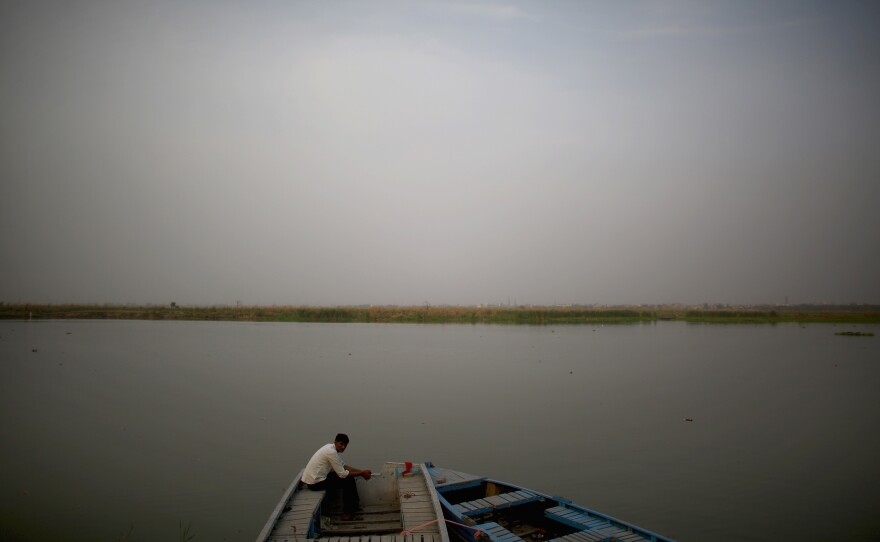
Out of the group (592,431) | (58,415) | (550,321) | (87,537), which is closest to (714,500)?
(592,431)

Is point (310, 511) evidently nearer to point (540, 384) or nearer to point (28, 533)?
point (28, 533)

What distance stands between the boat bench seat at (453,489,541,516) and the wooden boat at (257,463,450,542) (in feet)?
1.43

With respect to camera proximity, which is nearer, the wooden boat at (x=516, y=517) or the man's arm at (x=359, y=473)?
the wooden boat at (x=516, y=517)

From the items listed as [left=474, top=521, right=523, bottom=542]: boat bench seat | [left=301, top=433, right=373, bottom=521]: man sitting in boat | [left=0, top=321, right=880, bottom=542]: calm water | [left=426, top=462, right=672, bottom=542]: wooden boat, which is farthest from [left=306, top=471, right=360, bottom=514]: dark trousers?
[left=474, top=521, right=523, bottom=542]: boat bench seat

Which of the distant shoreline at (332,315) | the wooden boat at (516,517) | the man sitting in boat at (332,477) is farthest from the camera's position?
the distant shoreline at (332,315)

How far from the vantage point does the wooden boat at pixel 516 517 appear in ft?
20.2

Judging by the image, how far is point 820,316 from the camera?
83.1 m

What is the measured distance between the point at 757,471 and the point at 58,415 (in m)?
16.8

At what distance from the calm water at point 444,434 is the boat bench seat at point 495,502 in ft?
6.61

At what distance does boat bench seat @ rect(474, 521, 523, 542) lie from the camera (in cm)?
609

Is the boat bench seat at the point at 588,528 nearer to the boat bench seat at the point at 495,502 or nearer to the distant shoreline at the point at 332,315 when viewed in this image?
the boat bench seat at the point at 495,502

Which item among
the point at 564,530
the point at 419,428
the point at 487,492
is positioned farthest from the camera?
the point at 419,428

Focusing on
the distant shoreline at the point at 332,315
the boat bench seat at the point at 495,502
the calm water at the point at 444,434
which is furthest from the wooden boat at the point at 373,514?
the distant shoreline at the point at 332,315

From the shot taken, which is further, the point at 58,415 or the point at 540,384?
the point at 540,384
